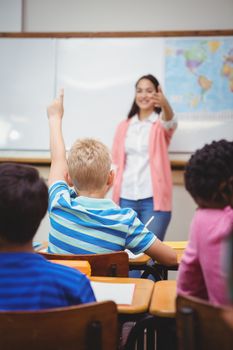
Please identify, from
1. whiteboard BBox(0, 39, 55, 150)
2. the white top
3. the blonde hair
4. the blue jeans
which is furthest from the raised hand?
the blonde hair

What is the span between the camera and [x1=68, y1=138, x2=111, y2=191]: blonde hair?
5.99ft

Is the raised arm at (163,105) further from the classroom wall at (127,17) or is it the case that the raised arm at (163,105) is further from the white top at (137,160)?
the classroom wall at (127,17)

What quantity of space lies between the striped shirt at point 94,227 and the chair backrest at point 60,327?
643 millimetres

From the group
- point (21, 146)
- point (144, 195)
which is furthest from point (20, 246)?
point (21, 146)

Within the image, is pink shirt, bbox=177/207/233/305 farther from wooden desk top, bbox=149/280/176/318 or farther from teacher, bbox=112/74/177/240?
teacher, bbox=112/74/177/240

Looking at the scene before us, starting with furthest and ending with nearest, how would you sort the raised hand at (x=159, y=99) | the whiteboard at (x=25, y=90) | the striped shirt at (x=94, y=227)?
the whiteboard at (x=25, y=90), the raised hand at (x=159, y=99), the striped shirt at (x=94, y=227)

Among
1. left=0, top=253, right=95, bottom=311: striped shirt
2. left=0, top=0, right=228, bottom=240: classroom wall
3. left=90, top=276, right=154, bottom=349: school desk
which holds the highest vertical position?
left=0, top=0, right=228, bottom=240: classroom wall

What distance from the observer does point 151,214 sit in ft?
11.8

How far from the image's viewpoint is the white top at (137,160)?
12.2ft

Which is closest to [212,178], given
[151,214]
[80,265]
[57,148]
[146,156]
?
[80,265]

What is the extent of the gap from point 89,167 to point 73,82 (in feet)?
8.55

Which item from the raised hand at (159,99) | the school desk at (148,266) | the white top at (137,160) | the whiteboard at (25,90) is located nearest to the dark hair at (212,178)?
the school desk at (148,266)

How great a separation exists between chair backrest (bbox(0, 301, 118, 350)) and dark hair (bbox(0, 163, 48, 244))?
0.22m

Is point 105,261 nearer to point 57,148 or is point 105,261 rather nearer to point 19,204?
point 19,204
